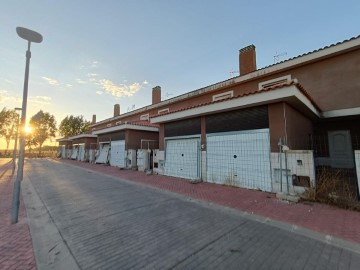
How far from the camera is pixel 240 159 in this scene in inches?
340

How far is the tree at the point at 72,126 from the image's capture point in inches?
1978

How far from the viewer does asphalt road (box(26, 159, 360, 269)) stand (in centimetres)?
Answer: 304

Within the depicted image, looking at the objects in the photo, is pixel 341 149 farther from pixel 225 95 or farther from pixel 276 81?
pixel 225 95

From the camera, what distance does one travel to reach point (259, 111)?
8234mm

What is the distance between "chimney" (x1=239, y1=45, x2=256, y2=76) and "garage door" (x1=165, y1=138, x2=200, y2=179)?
7439 mm

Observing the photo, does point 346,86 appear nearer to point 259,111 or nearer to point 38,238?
point 259,111

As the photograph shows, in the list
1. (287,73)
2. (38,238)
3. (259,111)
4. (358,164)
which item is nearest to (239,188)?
(259,111)

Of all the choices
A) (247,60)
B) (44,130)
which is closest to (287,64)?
(247,60)

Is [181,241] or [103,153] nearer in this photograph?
[181,241]

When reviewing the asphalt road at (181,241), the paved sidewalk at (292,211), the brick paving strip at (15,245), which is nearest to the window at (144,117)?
the paved sidewalk at (292,211)

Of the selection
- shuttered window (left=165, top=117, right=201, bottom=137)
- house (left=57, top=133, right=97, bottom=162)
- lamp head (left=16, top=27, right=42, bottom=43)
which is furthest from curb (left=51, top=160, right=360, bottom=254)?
house (left=57, top=133, right=97, bottom=162)

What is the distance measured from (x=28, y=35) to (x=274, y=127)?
29.2 ft

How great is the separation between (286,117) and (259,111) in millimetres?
1112

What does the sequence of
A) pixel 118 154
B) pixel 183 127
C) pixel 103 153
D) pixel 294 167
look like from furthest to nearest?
pixel 103 153 < pixel 118 154 < pixel 183 127 < pixel 294 167
